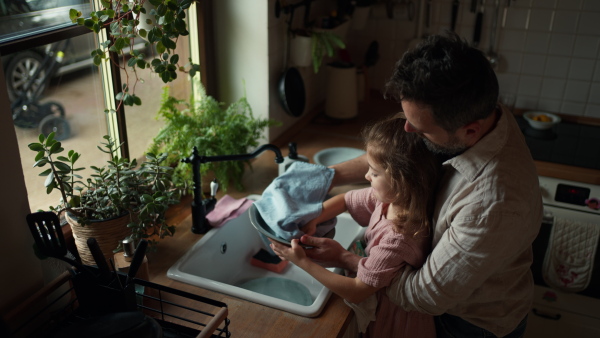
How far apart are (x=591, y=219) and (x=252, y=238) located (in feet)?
3.80

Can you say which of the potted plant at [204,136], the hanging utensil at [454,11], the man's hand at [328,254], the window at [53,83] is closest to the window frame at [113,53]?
the window at [53,83]

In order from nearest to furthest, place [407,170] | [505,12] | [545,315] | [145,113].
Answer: [407,170] → [145,113] → [545,315] → [505,12]

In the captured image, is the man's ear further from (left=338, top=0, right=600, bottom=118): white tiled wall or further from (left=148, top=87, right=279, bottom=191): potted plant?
(left=338, top=0, right=600, bottom=118): white tiled wall

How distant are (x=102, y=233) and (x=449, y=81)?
2.89ft

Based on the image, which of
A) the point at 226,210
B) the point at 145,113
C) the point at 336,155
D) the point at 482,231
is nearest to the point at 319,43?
the point at 336,155

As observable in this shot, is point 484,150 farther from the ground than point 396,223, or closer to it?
farther from the ground

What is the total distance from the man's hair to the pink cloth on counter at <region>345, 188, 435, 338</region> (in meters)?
0.33

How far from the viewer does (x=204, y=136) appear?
72.4 inches

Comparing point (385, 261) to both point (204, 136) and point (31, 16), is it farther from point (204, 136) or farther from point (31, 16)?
point (31, 16)

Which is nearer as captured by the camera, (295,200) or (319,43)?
(295,200)

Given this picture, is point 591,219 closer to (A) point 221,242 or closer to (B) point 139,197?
(A) point 221,242

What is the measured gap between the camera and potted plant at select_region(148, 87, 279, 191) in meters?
1.81

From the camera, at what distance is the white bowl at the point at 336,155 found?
2.17m

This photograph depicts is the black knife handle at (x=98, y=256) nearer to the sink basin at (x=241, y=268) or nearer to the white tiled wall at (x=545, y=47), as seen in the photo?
the sink basin at (x=241, y=268)
